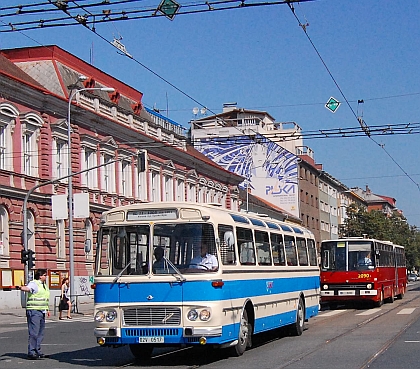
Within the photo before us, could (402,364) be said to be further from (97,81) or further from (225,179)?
(225,179)

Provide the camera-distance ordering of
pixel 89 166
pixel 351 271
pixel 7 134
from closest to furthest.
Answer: pixel 351 271
pixel 7 134
pixel 89 166

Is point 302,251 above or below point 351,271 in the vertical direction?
above

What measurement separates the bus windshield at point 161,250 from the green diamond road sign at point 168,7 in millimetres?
3979

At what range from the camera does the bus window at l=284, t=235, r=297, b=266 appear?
1859 cm

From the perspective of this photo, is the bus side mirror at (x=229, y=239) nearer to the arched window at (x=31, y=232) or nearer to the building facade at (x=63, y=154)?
the building facade at (x=63, y=154)

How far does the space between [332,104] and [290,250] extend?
1463 centimetres

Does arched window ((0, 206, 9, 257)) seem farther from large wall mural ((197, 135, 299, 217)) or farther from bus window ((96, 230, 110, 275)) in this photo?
large wall mural ((197, 135, 299, 217))

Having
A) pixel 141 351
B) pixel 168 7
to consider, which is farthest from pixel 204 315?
pixel 168 7

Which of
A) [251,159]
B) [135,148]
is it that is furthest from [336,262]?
[251,159]

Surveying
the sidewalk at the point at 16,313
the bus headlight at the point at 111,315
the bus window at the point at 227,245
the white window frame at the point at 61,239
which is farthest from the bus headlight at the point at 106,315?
the white window frame at the point at 61,239

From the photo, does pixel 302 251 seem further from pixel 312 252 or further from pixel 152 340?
pixel 152 340

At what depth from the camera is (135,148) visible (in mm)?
52000

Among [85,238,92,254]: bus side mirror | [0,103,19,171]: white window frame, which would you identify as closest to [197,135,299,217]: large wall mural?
[85,238,92,254]: bus side mirror

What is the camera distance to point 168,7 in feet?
49.9
